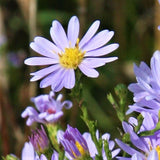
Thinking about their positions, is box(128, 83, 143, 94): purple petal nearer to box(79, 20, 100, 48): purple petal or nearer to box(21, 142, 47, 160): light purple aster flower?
box(79, 20, 100, 48): purple petal

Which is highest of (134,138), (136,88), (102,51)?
(102,51)

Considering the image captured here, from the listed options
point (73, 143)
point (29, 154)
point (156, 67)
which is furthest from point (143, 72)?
point (29, 154)

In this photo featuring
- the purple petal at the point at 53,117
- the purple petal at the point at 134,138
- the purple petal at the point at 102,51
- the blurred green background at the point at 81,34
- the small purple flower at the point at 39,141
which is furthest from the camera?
the blurred green background at the point at 81,34

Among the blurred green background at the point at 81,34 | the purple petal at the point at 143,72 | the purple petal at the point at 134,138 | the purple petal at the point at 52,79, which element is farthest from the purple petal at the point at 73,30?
the blurred green background at the point at 81,34

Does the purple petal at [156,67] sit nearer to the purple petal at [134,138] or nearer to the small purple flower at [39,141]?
the purple petal at [134,138]

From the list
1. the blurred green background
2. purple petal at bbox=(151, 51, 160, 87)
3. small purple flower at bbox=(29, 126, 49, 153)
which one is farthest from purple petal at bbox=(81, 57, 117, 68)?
the blurred green background

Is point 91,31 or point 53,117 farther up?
point 91,31

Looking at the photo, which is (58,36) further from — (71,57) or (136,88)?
(136,88)

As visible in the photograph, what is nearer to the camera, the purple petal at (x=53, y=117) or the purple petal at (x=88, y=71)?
the purple petal at (x=88, y=71)
